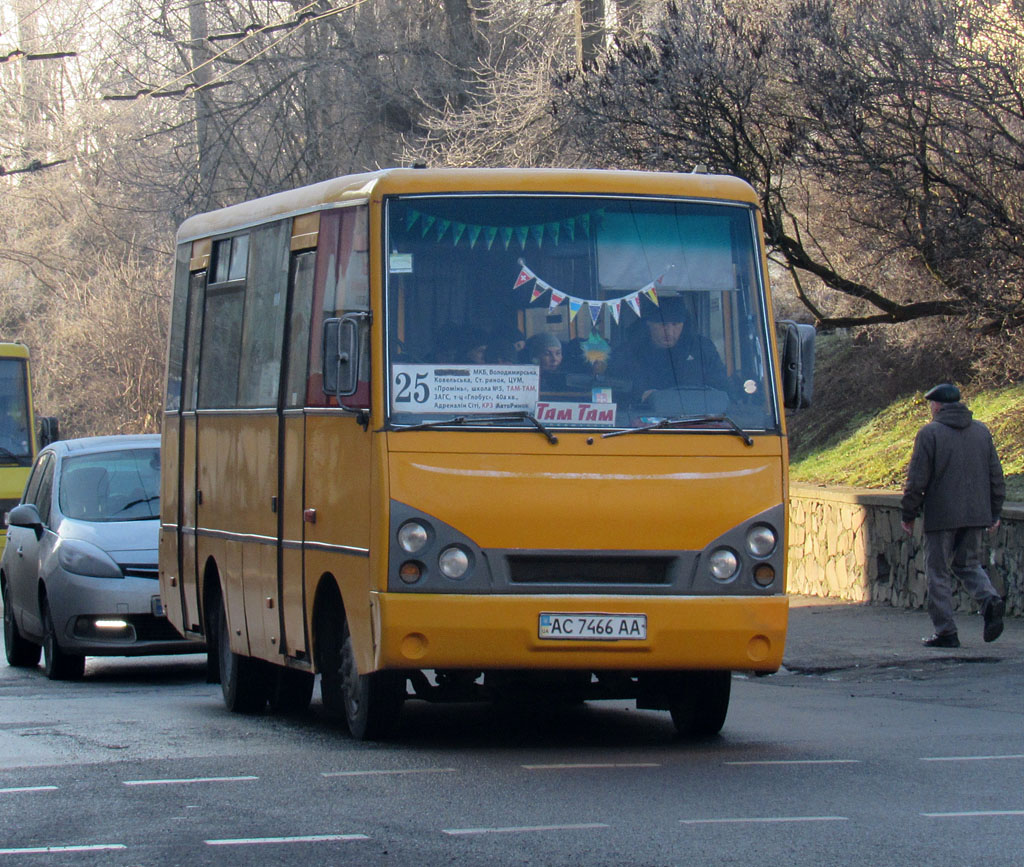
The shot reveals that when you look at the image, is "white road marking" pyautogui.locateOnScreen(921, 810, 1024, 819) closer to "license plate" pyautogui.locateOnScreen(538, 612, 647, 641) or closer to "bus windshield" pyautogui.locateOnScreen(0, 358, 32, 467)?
"license plate" pyautogui.locateOnScreen(538, 612, 647, 641)

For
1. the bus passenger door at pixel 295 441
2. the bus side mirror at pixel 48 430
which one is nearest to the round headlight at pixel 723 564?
the bus passenger door at pixel 295 441

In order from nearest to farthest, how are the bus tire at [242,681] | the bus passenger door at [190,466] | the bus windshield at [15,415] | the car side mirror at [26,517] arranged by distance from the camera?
the bus tire at [242,681] → the bus passenger door at [190,466] → the car side mirror at [26,517] → the bus windshield at [15,415]

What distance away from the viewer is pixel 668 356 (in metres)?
8.56

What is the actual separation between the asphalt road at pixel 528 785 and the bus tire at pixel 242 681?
194 mm

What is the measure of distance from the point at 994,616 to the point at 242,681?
538 cm

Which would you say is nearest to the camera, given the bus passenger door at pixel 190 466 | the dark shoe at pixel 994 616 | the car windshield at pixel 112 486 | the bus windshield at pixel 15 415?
the bus passenger door at pixel 190 466

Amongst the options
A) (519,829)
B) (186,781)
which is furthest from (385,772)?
(519,829)

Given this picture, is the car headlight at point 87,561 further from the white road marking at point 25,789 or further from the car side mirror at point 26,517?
the white road marking at point 25,789

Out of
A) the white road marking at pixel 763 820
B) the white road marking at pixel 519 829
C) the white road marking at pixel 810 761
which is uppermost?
the white road marking at pixel 519 829

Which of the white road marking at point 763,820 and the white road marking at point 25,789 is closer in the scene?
the white road marking at point 763,820

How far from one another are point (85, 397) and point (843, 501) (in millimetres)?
29060

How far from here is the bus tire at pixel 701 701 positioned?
9.18 metres

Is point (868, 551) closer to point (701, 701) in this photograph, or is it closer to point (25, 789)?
point (701, 701)

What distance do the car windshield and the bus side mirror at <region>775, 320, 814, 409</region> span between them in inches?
250
